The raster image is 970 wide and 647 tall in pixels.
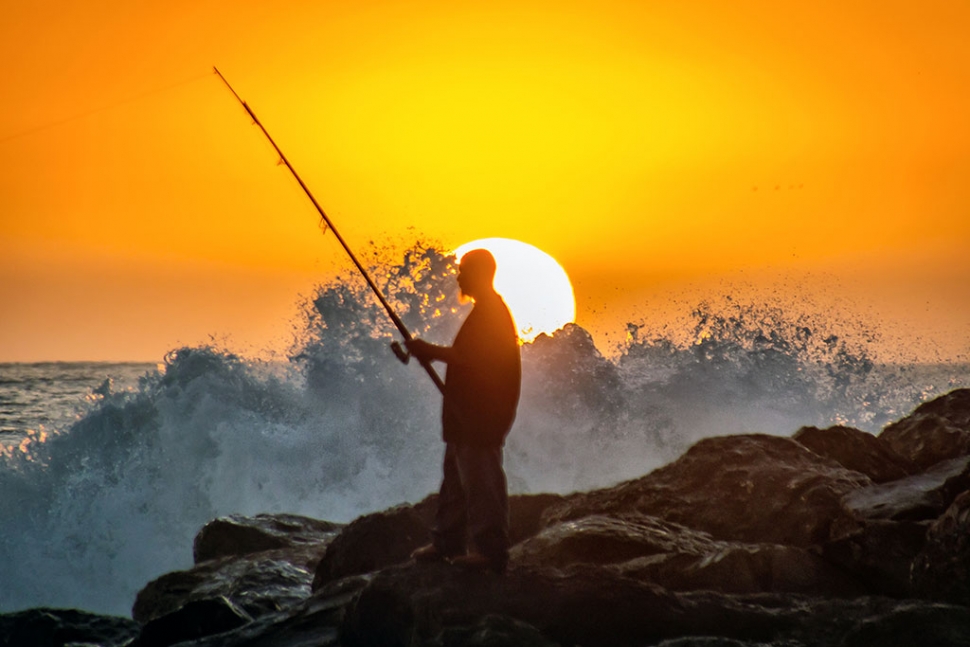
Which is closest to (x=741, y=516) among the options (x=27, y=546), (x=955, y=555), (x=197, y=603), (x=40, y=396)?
(x=955, y=555)

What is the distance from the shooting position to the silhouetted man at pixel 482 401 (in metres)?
5.05

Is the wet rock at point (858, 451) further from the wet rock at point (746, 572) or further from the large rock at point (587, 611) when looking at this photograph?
the large rock at point (587, 611)

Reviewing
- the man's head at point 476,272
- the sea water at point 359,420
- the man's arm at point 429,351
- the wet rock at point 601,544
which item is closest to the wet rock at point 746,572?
the wet rock at point 601,544

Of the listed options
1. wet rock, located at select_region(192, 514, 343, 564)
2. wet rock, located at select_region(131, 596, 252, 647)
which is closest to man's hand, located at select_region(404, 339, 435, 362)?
wet rock, located at select_region(131, 596, 252, 647)

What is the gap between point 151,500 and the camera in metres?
14.6

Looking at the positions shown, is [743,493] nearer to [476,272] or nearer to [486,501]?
[486,501]

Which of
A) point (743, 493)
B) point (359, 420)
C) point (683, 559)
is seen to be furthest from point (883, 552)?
point (359, 420)

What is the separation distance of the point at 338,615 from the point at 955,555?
9.40 feet

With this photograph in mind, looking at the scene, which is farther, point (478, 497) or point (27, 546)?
point (27, 546)

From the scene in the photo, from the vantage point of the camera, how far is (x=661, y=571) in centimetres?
554

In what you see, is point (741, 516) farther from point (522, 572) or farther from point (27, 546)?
point (27, 546)

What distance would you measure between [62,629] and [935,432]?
6.06 m

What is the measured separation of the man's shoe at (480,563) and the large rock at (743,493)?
6.55 ft

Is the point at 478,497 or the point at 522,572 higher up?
the point at 478,497
